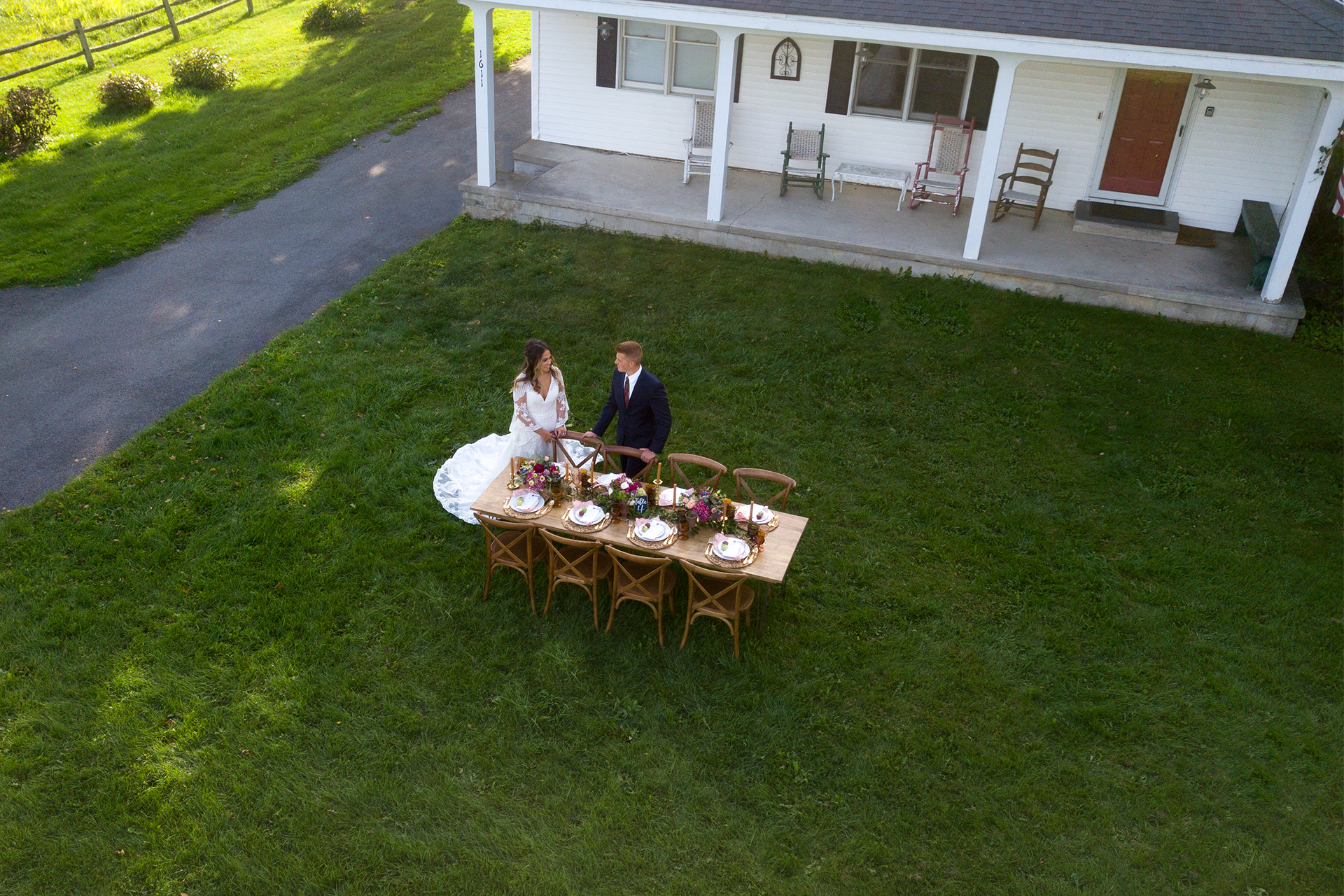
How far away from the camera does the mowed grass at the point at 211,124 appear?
13.2m

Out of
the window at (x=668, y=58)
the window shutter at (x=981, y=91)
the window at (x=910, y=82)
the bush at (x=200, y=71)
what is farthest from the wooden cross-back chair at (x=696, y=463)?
the bush at (x=200, y=71)

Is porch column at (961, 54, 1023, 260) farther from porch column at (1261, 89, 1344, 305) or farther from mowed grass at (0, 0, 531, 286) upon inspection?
mowed grass at (0, 0, 531, 286)

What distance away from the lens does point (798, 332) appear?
437 inches

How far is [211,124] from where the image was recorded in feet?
55.6

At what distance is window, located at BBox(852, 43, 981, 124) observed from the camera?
1345 cm

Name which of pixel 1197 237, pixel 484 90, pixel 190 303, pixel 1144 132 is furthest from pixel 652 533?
pixel 1144 132

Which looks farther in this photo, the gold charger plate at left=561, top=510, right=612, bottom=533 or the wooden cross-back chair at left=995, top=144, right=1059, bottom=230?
the wooden cross-back chair at left=995, top=144, right=1059, bottom=230

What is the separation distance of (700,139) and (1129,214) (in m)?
6.52

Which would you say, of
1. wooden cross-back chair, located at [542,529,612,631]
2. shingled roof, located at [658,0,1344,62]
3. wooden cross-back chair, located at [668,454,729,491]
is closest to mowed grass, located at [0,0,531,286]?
wooden cross-back chair, located at [542,529,612,631]

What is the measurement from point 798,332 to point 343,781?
23.8ft

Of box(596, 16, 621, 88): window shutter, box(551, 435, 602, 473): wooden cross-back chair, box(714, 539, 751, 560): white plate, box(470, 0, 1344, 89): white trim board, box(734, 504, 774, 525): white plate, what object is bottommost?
box(551, 435, 602, 473): wooden cross-back chair

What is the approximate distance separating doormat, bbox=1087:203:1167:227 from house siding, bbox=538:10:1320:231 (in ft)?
1.10

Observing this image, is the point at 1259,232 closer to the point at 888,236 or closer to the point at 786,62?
the point at 888,236

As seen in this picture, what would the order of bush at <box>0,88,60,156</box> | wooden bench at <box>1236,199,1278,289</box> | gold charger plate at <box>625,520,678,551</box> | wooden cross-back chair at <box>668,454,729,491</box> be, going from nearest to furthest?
gold charger plate at <box>625,520,678,551</box>
wooden cross-back chair at <box>668,454,729,491</box>
wooden bench at <box>1236,199,1278,289</box>
bush at <box>0,88,60,156</box>
